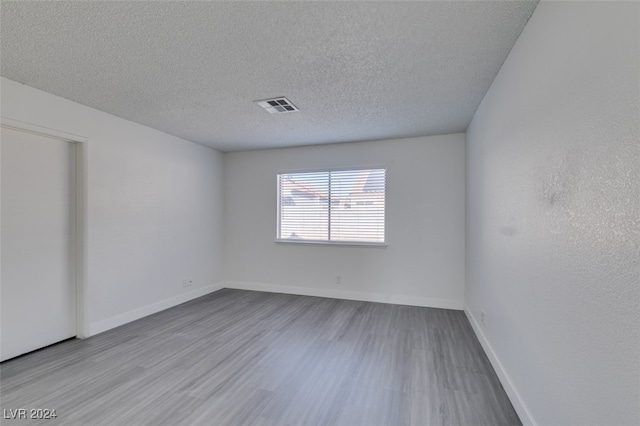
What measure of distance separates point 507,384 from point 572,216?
150cm

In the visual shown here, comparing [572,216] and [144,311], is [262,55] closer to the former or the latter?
[572,216]

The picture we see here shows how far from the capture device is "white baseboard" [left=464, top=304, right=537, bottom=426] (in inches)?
67.4

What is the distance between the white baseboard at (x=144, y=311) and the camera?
316 cm

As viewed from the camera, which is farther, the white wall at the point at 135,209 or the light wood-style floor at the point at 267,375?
the white wall at the point at 135,209

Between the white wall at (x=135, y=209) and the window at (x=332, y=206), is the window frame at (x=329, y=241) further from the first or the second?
the white wall at (x=135, y=209)

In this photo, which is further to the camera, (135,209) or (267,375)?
(135,209)

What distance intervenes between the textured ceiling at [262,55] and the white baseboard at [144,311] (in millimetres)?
2436

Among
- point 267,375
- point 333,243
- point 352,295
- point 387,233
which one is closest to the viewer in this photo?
point 267,375

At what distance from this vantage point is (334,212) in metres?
4.63

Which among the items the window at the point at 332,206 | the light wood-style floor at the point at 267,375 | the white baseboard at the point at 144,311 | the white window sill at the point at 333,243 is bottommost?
the light wood-style floor at the point at 267,375

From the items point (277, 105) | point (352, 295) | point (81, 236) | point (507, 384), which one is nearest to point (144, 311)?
point (81, 236)

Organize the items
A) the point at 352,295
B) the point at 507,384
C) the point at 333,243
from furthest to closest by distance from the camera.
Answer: the point at 333,243 < the point at 352,295 < the point at 507,384

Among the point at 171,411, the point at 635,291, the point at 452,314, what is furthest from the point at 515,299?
the point at 171,411

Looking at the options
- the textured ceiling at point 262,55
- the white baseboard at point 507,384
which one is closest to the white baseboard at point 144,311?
the textured ceiling at point 262,55
